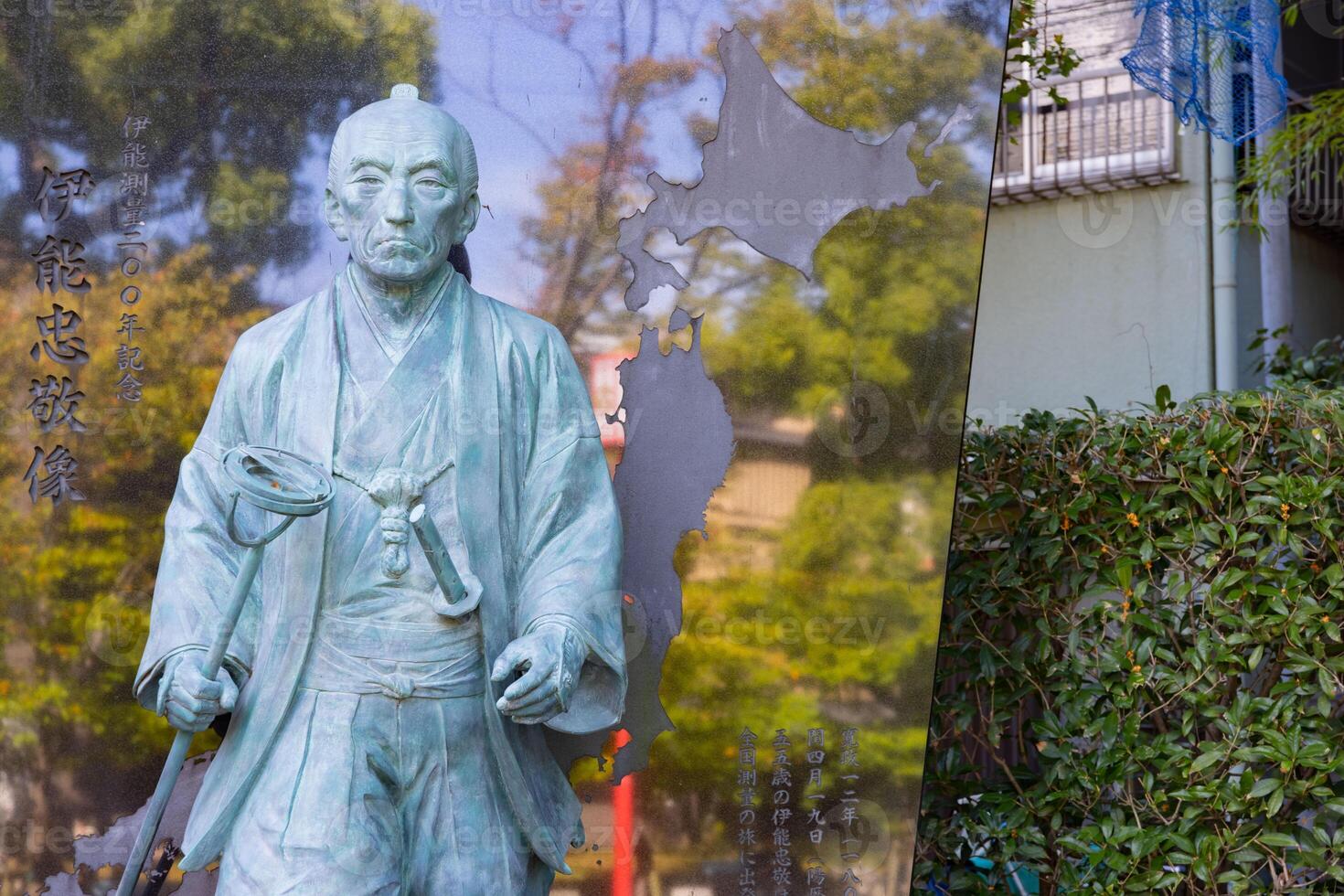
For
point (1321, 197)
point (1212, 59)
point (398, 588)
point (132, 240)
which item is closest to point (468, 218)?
point (398, 588)

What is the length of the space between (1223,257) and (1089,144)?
3.40 ft

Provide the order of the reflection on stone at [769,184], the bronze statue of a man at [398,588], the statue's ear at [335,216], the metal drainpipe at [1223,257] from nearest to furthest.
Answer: the bronze statue of a man at [398,588] < the statue's ear at [335,216] < the reflection on stone at [769,184] < the metal drainpipe at [1223,257]

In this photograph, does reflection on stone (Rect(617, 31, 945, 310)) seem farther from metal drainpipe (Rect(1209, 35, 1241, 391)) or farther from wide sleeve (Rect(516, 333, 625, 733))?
metal drainpipe (Rect(1209, 35, 1241, 391))

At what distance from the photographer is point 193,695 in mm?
3768

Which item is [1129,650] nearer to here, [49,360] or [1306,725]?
[1306,725]

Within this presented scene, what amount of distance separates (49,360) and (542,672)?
8.23 ft

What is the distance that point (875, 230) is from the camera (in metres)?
5.09

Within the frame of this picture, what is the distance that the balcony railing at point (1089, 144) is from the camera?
844 cm

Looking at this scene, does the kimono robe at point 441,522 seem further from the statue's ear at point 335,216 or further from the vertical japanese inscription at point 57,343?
the vertical japanese inscription at point 57,343

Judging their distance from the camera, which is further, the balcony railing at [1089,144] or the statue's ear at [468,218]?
the balcony railing at [1089,144]

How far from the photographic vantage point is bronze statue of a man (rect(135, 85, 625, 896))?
3832mm

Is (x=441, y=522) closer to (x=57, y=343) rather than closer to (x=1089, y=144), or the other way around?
(x=57, y=343)

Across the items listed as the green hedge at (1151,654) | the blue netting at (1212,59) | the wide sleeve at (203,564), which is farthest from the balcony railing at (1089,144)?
the wide sleeve at (203,564)

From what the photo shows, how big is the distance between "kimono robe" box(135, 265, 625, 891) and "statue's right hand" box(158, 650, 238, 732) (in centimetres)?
9
